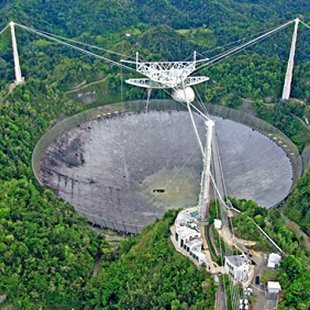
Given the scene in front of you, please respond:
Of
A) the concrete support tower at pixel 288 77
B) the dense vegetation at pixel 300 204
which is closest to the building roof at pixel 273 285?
the dense vegetation at pixel 300 204

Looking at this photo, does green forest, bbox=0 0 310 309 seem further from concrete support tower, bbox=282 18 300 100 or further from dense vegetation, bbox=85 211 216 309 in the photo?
concrete support tower, bbox=282 18 300 100

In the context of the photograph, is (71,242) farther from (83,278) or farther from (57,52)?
(57,52)

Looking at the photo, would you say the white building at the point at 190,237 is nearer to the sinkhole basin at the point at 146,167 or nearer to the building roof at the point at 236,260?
the building roof at the point at 236,260

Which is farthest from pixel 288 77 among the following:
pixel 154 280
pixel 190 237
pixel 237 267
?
pixel 154 280

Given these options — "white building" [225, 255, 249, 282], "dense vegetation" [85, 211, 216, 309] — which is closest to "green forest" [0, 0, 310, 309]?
"dense vegetation" [85, 211, 216, 309]

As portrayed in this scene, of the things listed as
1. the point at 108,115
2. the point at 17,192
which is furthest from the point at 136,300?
the point at 108,115

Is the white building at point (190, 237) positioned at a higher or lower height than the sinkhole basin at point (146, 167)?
higher
